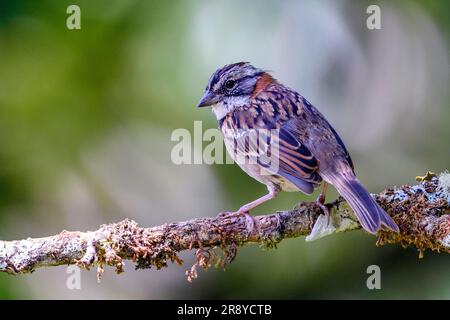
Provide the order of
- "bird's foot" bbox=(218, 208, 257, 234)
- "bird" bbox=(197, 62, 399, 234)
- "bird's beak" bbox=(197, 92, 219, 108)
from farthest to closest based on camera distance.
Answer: "bird's beak" bbox=(197, 92, 219, 108) < "bird" bbox=(197, 62, 399, 234) < "bird's foot" bbox=(218, 208, 257, 234)

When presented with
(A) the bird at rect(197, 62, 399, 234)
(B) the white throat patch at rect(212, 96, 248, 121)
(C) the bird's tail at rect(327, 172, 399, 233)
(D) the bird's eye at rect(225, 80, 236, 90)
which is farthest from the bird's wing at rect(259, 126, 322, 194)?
(D) the bird's eye at rect(225, 80, 236, 90)

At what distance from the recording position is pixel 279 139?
524cm

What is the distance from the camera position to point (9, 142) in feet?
19.8

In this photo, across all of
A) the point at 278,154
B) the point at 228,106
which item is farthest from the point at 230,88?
the point at 278,154

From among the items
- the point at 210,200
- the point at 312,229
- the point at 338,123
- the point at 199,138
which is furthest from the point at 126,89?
the point at 312,229

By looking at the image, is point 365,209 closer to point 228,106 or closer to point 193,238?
point 193,238

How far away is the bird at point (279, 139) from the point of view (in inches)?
190

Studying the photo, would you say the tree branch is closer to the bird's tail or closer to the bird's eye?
the bird's tail

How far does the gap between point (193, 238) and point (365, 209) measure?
1065 mm

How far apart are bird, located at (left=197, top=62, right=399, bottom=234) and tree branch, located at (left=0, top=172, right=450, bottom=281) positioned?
0.15 metres

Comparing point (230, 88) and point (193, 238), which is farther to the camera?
point (230, 88)

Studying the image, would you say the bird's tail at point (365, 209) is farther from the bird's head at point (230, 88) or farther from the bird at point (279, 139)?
the bird's head at point (230, 88)

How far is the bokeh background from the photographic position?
577 centimetres

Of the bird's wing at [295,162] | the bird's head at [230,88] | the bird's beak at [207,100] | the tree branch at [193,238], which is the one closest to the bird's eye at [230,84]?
the bird's head at [230,88]
